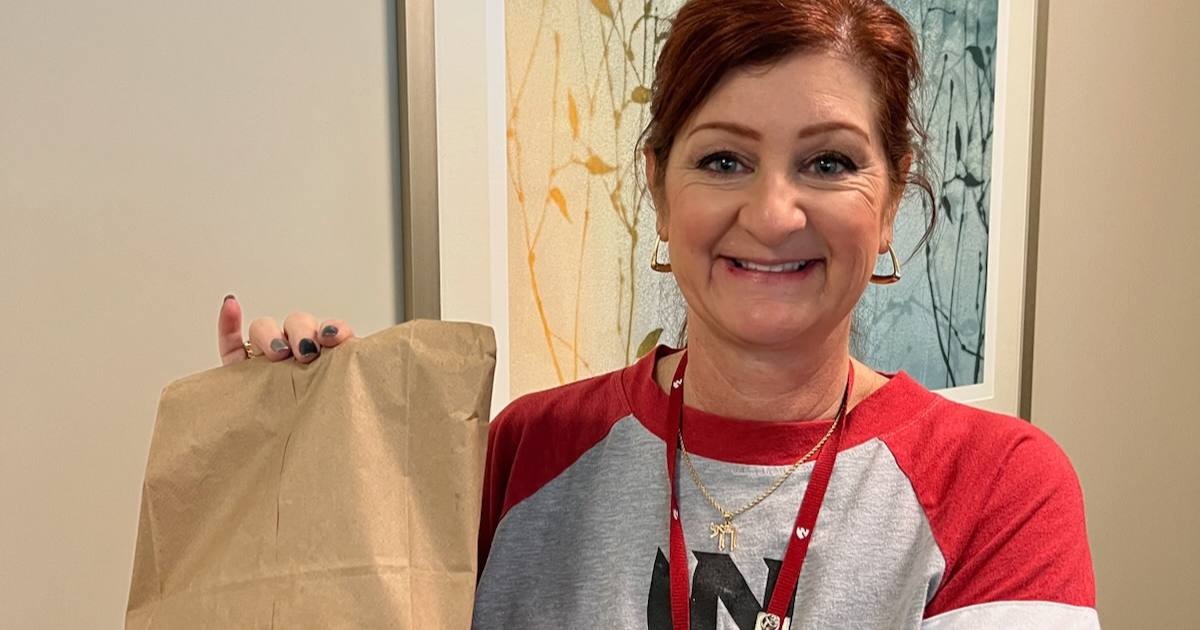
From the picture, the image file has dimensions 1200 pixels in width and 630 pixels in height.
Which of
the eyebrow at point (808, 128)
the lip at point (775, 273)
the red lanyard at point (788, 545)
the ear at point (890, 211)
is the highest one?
the eyebrow at point (808, 128)

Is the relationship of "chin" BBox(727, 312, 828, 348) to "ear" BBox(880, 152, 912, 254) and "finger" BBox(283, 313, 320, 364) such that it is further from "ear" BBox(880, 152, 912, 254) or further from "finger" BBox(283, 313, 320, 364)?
"finger" BBox(283, 313, 320, 364)

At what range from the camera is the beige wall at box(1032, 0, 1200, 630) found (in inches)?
73.0

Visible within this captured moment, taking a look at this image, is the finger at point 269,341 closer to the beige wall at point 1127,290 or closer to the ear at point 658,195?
the ear at point 658,195

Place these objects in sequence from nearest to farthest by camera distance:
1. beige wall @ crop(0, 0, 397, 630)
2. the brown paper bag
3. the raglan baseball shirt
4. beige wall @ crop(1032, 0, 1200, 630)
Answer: the brown paper bag, the raglan baseball shirt, beige wall @ crop(0, 0, 397, 630), beige wall @ crop(1032, 0, 1200, 630)

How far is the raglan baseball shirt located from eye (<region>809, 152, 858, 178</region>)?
218 millimetres

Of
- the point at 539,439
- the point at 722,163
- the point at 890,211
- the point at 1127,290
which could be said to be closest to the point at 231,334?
the point at 539,439

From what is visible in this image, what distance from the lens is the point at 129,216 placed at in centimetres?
99

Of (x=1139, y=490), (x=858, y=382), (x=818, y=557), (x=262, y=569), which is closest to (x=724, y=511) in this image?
(x=818, y=557)

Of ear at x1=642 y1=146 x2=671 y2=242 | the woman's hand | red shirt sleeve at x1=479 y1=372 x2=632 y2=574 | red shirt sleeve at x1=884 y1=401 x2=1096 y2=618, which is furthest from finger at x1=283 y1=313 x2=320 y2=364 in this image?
red shirt sleeve at x1=884 y1=401 x2=1096 y2=618

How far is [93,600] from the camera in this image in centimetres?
100

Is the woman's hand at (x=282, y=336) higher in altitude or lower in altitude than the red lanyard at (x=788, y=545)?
higher

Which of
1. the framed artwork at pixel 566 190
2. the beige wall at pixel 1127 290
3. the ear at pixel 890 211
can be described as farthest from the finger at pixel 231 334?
the beige wall at pixel 1127 290

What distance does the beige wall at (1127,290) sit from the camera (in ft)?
6.09

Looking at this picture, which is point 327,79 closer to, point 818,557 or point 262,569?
point 262,569
